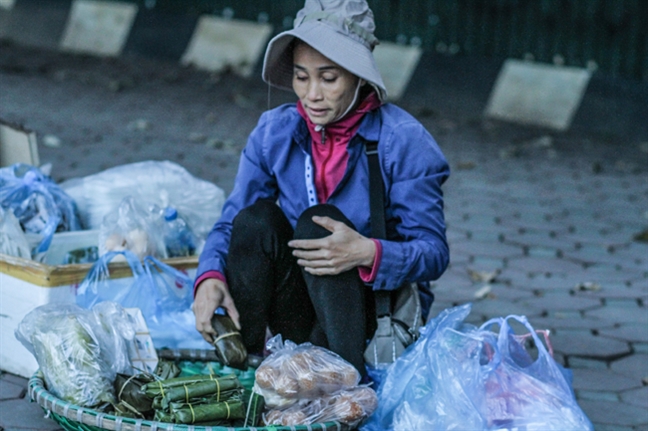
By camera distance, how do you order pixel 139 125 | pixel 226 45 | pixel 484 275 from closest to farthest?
pixel 484 275 < pixel 139 125 < pixel 226 45

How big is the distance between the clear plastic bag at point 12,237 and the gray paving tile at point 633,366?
74.7 inches

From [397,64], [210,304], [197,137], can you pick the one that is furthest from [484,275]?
[397,64]

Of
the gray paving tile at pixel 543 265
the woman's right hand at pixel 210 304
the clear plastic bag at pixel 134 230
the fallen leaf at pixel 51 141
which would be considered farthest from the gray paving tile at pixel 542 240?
the fallen leaf at pixel 51 141

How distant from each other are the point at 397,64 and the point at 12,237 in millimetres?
5166

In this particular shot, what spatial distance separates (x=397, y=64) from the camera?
776 cm

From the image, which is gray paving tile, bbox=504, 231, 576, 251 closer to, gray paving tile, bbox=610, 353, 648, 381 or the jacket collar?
gray paving tile, bbox=610, 353, 648, 381

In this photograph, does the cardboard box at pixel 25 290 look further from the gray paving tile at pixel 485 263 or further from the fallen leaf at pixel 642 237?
the fallen leaf at pixel 642 237

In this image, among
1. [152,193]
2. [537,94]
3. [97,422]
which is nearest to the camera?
[97,422]

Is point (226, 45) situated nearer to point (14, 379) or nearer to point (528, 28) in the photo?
point (528, 28)

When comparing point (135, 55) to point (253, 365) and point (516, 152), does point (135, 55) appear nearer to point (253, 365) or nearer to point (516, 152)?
point (516, 152)

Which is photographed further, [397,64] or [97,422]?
[397,64]

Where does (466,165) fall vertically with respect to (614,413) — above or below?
below

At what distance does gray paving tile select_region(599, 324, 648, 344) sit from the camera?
3.55 metres

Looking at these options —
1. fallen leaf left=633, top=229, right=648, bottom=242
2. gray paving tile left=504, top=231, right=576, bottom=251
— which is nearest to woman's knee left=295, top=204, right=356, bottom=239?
gray paving tile left=504, top=231, right=576, bottom=251
